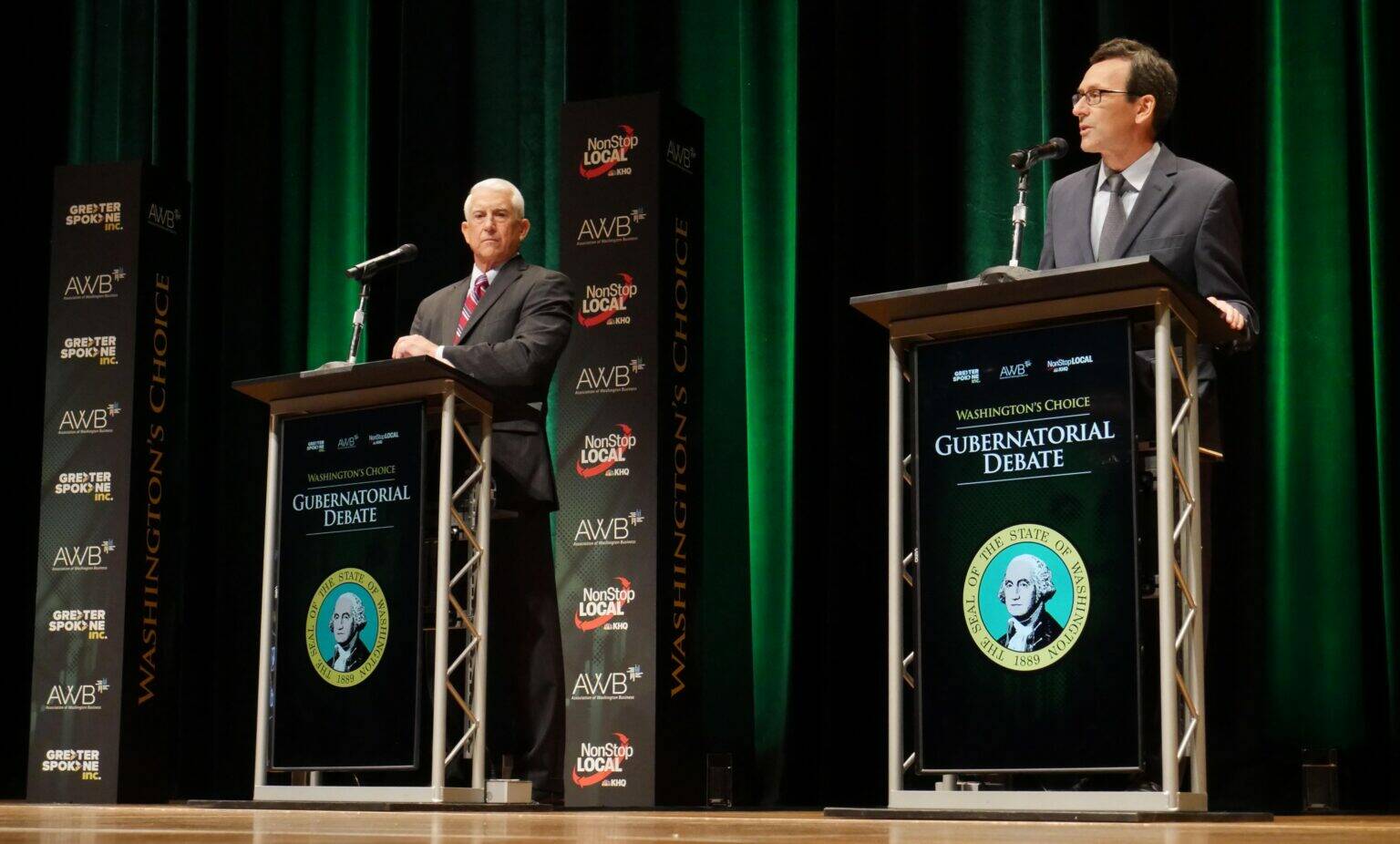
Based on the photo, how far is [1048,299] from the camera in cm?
267

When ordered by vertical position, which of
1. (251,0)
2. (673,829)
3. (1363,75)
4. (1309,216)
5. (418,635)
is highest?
(251,0)

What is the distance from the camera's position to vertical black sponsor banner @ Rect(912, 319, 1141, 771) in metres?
2.54

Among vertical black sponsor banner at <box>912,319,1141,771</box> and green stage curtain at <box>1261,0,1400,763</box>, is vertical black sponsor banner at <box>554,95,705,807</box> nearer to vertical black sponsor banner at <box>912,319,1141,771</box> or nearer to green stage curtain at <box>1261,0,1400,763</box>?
green stage curtain at <box>1261,0,1400,763</box>

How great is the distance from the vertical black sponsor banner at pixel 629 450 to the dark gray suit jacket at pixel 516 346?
60 cm

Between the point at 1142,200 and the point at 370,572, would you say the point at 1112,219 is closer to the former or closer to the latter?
the point at 1142,200

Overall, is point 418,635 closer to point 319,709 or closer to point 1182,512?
point 319,709

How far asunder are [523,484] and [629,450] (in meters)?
0.84

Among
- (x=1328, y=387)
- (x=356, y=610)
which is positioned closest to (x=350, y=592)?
(x=356, y=610)

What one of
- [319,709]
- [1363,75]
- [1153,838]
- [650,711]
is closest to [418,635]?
[319,709]

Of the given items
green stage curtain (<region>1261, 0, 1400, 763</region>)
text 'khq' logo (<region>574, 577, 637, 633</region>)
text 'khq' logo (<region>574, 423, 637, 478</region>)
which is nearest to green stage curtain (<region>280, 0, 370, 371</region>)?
text 'khq' logo (<region>574, 423, 637, 478</region>)

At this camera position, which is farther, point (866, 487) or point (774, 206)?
point (774, 206)

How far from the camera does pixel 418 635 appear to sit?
136 inches

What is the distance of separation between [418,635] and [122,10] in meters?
3.90

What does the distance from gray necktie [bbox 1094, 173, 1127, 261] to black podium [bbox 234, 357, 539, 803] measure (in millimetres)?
1305
